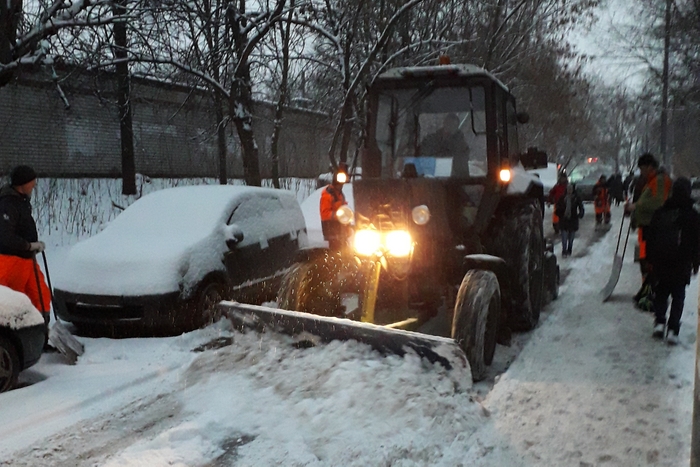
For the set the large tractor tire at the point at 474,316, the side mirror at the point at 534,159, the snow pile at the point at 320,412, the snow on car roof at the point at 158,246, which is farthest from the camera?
the snow on car roof at the point at 158,246

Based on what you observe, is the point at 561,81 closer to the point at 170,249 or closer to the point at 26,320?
the point at 170,249

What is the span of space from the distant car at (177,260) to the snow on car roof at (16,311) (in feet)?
3.62

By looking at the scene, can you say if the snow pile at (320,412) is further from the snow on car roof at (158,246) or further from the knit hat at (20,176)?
the knit hat at (20,176)

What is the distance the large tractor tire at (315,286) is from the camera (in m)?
5.30

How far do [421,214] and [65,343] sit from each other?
3.61 meters

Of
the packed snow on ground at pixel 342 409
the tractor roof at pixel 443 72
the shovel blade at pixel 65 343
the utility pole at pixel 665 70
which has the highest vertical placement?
the utility pole at pixel 665 70

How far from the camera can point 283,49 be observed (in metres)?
14.6

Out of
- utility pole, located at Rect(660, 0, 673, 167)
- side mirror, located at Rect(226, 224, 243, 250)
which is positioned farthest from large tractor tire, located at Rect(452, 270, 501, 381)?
utility pole, located at Rect(660, 0, 673, 167)

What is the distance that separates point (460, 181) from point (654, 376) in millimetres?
2317

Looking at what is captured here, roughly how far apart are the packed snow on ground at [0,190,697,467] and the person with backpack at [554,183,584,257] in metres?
6.23

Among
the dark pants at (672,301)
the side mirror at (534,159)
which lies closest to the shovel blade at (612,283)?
the dark pants at (672,301)

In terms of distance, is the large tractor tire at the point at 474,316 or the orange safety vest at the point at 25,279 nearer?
the large tractor tire at the point at 474,316

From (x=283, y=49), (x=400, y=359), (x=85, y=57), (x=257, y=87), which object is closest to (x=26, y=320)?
(x=400, y=359)

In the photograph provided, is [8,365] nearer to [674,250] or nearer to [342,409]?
[342,409]
